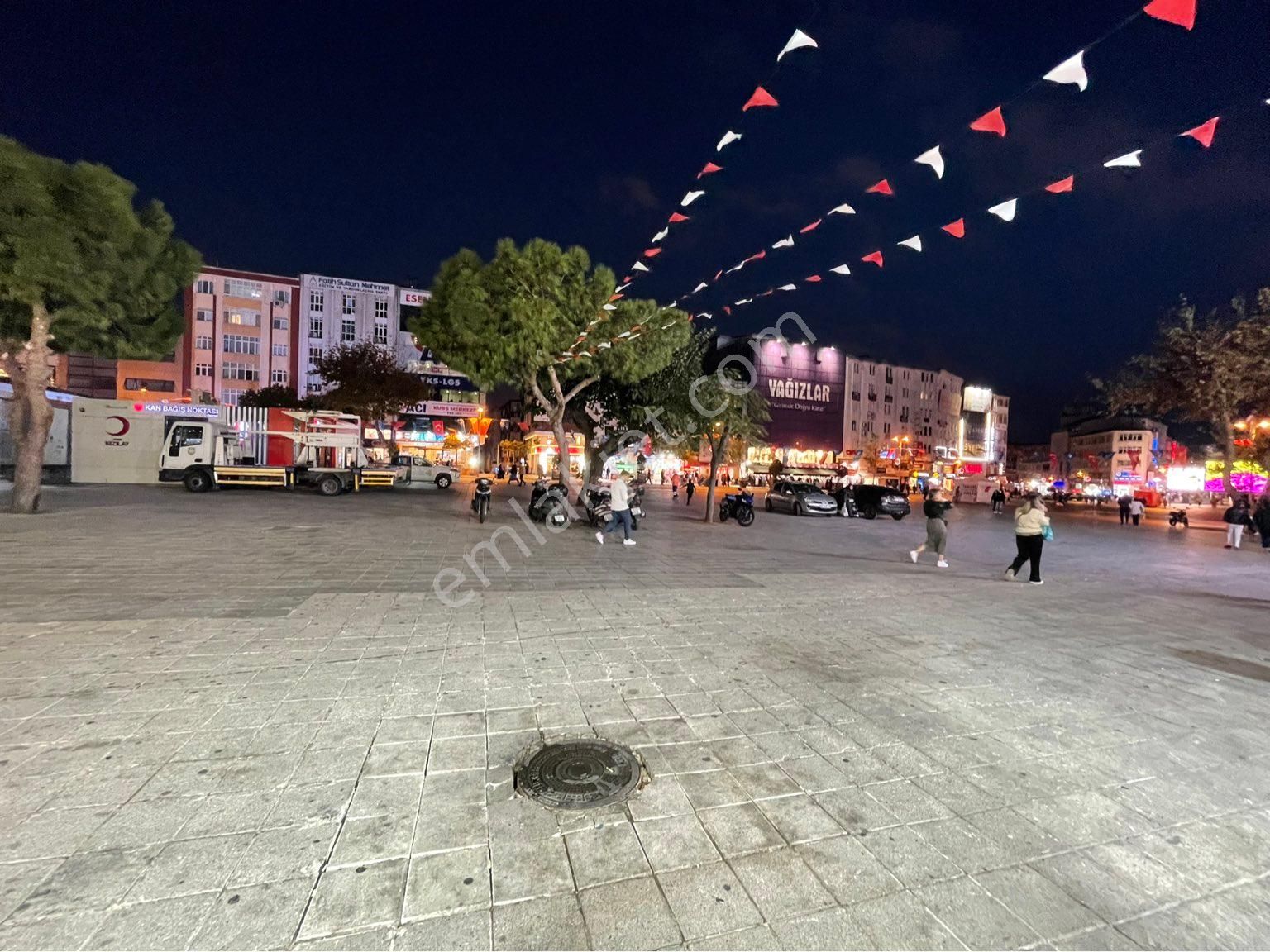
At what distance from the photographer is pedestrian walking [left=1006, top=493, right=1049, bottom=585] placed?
8734 millimetres

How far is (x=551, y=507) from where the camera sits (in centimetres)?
1514

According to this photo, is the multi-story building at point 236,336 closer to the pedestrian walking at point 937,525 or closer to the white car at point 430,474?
the white car at point 430,474

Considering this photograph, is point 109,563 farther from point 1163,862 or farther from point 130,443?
point 130,443

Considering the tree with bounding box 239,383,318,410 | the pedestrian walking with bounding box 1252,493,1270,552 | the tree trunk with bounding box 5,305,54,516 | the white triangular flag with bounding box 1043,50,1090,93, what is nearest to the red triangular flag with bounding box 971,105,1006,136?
the white triangular flag with bounding box 1043,50,1090,93

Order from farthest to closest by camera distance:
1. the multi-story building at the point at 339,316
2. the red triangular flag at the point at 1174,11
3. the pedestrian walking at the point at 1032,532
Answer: the multi-story building at the point at 339,316 → the pedestrian walking at the point at 1032,532 → the red triangular flag at the point at 1174,11

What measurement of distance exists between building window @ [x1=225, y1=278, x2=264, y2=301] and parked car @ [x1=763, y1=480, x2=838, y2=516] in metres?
55.3

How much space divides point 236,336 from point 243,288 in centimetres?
459

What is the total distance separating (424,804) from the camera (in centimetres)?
274

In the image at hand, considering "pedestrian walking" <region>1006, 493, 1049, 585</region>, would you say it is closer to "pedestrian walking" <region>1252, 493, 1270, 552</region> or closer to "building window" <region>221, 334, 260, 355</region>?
"pedestrian walking" <region>1252, 493, 1270, 552</region>

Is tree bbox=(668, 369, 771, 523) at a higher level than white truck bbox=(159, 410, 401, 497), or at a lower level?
higher

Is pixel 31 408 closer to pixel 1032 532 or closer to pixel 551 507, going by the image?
pixel 551 507

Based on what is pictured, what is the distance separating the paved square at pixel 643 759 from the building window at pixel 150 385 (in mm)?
59434

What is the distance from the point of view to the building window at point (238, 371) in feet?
177

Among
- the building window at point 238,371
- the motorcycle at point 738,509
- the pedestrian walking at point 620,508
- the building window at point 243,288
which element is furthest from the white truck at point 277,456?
the building window at point 243,288
